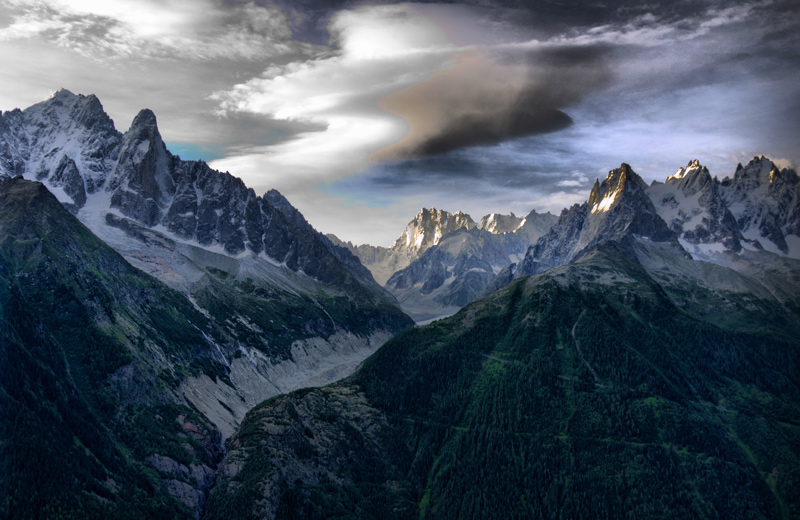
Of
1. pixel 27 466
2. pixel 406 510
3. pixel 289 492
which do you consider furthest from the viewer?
pixel 406 510

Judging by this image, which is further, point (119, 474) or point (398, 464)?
point (398, 464)

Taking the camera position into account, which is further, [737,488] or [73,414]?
[737,488]

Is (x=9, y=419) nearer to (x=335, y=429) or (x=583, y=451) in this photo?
(x=335, y=429)

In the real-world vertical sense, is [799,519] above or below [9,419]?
below

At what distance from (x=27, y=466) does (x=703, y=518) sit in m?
204

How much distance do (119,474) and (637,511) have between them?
163 m

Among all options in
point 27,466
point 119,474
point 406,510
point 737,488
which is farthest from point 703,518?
point 27,466

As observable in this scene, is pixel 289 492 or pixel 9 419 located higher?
pixel 9 419

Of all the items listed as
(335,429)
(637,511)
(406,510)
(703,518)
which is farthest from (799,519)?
(335,429)

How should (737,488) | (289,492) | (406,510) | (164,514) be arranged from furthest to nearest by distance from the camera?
(737,488) → (406,510) → (289,492) → (164,514)

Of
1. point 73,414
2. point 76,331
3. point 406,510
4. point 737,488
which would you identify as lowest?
point 406,510

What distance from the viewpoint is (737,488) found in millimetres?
191375

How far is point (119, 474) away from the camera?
145 m

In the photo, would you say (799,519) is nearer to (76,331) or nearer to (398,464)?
(398,464)
